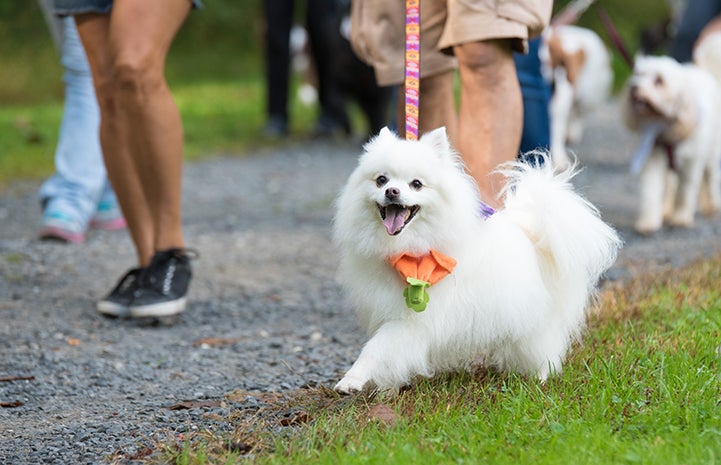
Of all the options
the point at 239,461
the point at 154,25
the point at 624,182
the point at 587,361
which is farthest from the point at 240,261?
the point at 624,182

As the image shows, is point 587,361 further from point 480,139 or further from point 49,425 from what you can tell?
point 49,425

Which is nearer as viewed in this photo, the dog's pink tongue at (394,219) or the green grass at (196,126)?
the dog's pink tongue at (394,219)

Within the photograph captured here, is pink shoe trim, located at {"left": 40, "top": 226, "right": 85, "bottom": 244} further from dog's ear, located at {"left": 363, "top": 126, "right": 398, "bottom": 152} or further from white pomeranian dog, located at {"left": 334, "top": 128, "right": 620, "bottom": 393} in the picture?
dog's ear, located at {"left": 363, "top": 126, "right": 398, "bottom": 152}

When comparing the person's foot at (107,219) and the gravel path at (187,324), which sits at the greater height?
the gravel path at (187,324)

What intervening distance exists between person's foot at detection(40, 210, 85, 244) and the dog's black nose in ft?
11.2

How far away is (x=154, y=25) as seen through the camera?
4090 mm

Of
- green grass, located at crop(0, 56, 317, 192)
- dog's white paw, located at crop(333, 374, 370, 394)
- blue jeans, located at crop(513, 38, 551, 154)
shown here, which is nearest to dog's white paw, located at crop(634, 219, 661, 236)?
blue jeans, located at crop(513, 38, 551, 154)

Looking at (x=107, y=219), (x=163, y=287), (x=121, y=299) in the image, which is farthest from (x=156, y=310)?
(x=107, y=219)

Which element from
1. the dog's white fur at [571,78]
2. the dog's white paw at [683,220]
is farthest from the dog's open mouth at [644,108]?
the dog's white fur at [571,78]

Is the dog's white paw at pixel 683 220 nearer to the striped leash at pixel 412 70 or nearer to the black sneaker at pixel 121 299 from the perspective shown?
the black sneaker at pixel 121 299

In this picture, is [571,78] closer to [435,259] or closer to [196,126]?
[196,126]

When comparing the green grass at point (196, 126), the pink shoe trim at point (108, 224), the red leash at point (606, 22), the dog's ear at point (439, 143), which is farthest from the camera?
the green grass at point (196, 126)

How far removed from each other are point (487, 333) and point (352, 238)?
17.9 inches

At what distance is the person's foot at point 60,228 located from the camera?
19.1 feet
